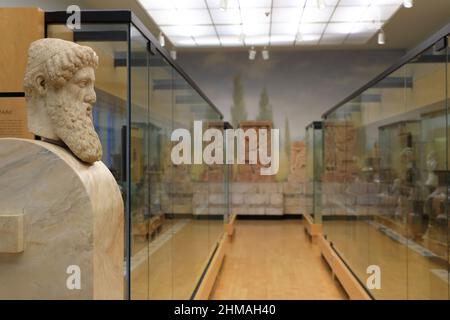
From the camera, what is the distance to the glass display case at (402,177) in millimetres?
2775

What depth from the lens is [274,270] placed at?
6027 millimetres

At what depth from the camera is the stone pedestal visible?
1.57 m

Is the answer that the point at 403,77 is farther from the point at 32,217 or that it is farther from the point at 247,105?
the point at 247,105

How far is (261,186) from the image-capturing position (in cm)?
1133

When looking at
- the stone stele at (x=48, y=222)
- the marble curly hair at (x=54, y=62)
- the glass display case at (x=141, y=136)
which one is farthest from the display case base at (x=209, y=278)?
the marble curly hair at (x=54, y=62)

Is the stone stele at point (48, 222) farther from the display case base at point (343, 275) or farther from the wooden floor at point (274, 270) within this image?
the wooden floor at point (274, 270)

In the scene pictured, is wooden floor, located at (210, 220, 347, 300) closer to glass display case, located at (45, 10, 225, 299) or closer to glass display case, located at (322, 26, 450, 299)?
glass display case, located at (322, 26, 450, 299)

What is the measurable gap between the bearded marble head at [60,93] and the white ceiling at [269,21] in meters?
5.22

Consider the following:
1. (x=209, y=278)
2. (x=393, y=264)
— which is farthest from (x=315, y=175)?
(x=393, y=264)

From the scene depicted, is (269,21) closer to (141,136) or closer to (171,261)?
(171,261)

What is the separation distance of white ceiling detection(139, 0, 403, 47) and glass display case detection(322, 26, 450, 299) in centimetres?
263

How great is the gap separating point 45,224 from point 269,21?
315 inches

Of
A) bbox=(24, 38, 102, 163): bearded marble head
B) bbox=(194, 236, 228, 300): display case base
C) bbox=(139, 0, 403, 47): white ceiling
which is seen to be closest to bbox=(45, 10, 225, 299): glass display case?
bbox=(194, 236, 228, 300): display case base

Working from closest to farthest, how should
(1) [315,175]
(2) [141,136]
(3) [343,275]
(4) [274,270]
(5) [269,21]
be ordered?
(2) [141,136], (3) [343,275], (4) [274,270], (1) [315,175], (5) [269,21]
